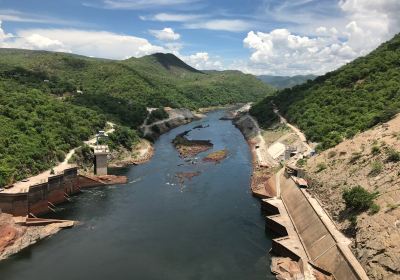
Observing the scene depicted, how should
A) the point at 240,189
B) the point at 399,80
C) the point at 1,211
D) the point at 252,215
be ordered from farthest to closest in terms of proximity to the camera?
the point at 399,80
the point at 240,189
the point at 252,215
the point at 1,211

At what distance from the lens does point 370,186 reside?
2259 inches

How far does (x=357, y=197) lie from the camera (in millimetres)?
53844

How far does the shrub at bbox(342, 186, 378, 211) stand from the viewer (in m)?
52.5

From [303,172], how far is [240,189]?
45.9ft

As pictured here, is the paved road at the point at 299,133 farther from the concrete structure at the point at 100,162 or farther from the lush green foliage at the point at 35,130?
the lush green foliage at the point at 35,130

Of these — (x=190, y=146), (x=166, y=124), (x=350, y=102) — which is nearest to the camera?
(x=350, y=102)

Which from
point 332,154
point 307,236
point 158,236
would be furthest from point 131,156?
point 307,236

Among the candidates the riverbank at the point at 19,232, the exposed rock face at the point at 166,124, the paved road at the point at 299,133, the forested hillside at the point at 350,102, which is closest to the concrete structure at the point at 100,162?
the riverbank at the point at 19,232

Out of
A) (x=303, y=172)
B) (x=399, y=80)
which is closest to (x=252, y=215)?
(x=303, y=172)

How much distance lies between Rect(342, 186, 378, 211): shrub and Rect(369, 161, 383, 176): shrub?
419 centimetres

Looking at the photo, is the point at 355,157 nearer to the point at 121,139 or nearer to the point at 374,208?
Result: the point at 374,208

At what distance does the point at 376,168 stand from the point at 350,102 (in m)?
56.4

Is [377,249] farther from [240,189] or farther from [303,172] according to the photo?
[240,189]

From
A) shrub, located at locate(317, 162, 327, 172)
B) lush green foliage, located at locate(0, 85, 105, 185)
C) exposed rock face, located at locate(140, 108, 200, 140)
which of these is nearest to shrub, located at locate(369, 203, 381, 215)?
shrub, located at locate(317, 162, 327, 172)
